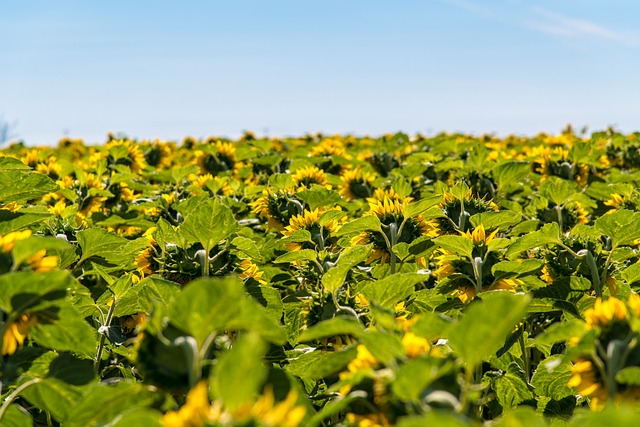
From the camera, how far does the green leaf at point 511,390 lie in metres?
2.74

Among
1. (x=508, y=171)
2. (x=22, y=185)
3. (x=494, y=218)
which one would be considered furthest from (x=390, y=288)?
(x=508, y=171)

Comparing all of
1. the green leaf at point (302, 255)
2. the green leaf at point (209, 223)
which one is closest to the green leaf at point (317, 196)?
the green leaf at point (302, 255)

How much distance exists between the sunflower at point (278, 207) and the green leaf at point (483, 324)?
2.42 metres

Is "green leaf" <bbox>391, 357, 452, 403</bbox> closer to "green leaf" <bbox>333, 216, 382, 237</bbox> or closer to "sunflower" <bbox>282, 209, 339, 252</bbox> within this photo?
"green leaf" <bbox>333, 216, 382, 237</bbox>

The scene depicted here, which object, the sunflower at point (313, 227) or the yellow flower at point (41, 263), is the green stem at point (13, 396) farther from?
the sunflower at point (313, 227)

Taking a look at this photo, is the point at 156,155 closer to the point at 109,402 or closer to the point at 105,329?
the point at 105,329

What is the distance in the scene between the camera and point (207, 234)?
2500 millimetres

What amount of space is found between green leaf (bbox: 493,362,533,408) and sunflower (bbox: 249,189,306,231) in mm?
1420

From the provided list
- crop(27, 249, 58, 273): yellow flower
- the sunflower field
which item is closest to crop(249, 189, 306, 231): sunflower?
the sunflower field

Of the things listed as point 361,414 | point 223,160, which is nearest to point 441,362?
point 361,414

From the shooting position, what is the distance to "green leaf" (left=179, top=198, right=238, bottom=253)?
2.44 metres

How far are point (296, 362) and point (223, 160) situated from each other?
14.8ft

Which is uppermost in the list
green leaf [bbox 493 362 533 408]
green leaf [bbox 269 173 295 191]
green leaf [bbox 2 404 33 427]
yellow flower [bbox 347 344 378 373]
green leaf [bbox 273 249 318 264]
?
yellow flower [bbox 347 344 378 373]

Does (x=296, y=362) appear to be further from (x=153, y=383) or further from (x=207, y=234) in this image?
(x=153, y=383)
